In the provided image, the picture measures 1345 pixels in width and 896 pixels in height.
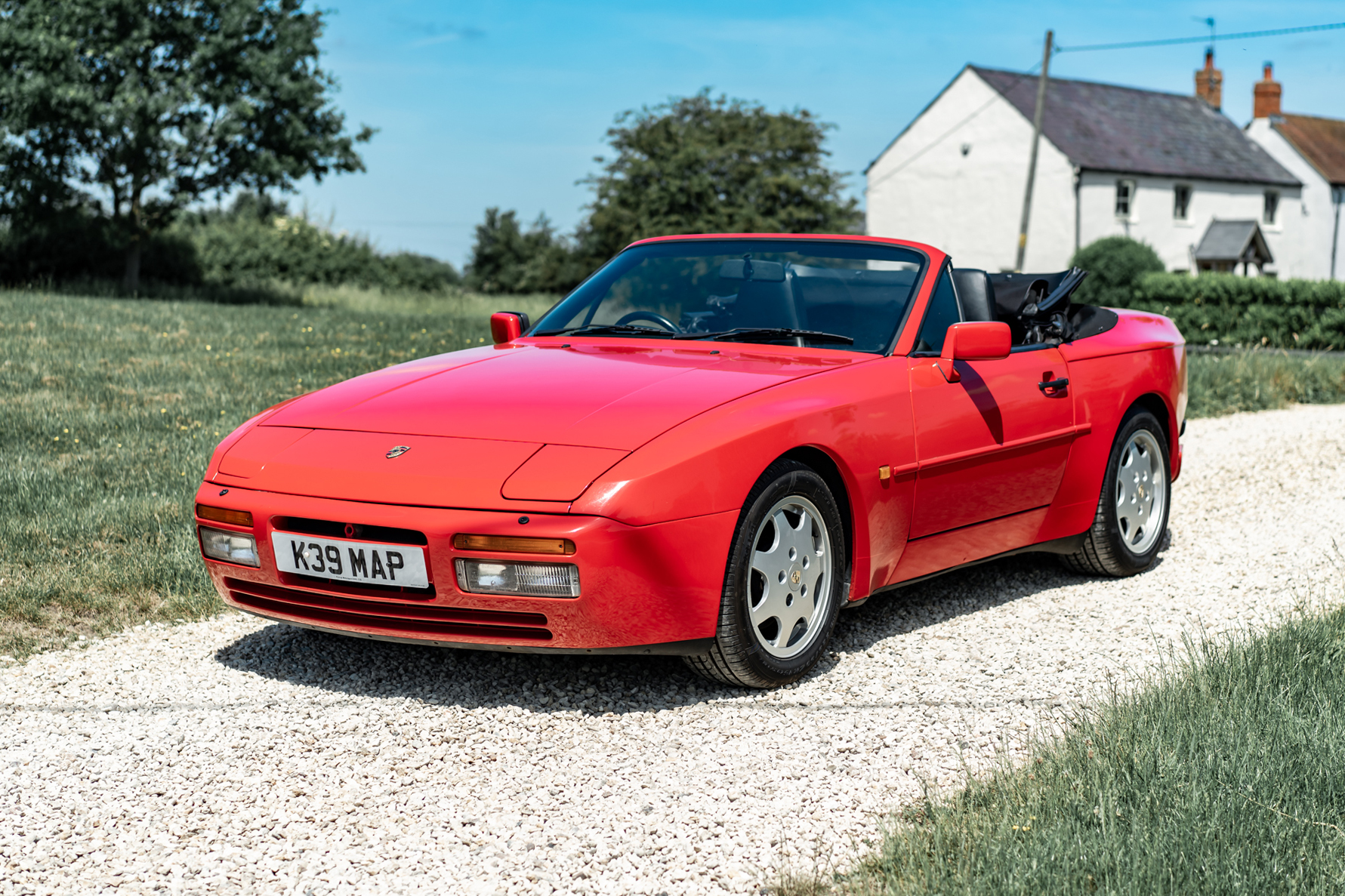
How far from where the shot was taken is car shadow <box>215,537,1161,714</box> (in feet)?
13.5

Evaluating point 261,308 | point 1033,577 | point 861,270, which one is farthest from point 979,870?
point 261,308

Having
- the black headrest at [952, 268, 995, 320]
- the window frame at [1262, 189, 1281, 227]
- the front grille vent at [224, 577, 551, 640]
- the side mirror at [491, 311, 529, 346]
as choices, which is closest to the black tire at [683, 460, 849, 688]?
the front grille vent at [224, 577, 551, 640]

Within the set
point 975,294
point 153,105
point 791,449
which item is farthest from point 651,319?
point 153,105

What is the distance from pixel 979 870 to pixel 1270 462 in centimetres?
768

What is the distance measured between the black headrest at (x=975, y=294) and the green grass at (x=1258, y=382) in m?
8.17

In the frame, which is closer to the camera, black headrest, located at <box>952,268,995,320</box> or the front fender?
the front fender

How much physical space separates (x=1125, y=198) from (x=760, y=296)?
4474cm

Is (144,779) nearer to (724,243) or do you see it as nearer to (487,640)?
(487,640)

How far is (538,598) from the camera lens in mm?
3596

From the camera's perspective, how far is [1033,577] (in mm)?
6000

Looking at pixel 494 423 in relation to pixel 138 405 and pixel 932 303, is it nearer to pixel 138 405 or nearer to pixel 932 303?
pixel 932 303

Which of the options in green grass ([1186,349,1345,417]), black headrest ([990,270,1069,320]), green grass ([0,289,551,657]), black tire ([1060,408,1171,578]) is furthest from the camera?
green grass ([1186,349,1345,417])

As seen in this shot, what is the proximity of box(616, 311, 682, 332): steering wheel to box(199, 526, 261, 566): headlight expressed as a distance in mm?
1791

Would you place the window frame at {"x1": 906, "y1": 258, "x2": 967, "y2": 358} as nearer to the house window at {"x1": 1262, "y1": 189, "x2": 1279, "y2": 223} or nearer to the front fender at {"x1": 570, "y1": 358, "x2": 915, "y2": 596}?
the front fender at {"x1": 570, "y1": 358, "x2": 915, "y2": 596}
